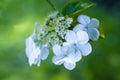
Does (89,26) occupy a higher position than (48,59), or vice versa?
(89,26)

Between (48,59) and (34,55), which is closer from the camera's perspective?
(34,55)

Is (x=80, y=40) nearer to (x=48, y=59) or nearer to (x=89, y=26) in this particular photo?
(x=89, y=26)

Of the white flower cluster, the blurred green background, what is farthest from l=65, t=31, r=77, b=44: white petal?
the blurred green background

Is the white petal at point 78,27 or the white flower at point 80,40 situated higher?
the white petal at point 78,27

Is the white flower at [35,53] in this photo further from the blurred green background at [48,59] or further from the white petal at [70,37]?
the blurred green background at [48,59]

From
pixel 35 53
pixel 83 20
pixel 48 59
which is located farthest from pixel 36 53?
pixel 48 59

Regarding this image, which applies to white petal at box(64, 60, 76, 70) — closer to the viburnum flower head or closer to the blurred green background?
the viburnum flower head

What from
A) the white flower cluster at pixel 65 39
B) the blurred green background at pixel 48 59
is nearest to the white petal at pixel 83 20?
the white flower cluster at pixel 65 39
